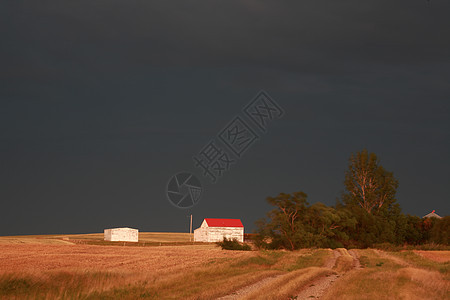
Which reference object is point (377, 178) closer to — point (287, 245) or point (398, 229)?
point (398, 229)

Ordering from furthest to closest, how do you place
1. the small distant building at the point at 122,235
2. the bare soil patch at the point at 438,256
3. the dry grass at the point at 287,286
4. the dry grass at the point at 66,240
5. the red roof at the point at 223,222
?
the small distant building at the point at 122,235, the red roof at the point at 223,222, the dry grass at the point at 66,240, the bare soil patch at the point at 438,256, the dry grass at the point at 287,286

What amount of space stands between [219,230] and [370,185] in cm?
4468

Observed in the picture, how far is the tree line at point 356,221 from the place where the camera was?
6619 centimetres

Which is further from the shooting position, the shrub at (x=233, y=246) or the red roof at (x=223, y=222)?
the red roof at (x=223, y=222)

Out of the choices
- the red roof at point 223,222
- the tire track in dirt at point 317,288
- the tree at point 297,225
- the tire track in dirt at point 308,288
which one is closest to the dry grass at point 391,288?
the tire track in dirt at point 317,288

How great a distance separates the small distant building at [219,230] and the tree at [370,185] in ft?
132

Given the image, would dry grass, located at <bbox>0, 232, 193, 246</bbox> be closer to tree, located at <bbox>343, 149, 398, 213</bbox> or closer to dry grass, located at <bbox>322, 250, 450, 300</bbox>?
tree, located at <bbox>343, 149, 398, 213</bbox>

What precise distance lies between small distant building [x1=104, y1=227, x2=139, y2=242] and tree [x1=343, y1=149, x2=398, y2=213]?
64726mm

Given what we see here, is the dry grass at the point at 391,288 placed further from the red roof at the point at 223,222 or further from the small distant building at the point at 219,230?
the red roof at the point at 223,222

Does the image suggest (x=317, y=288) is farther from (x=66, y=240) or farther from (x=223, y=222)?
(x=66, y=240)

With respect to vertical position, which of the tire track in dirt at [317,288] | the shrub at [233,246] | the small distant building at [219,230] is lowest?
the tire track in dirt at [317,288]

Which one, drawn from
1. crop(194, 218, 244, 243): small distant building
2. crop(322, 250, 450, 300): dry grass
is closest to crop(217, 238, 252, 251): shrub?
crop(322, 250, 450, 300): dry grass

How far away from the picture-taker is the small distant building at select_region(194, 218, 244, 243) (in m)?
119

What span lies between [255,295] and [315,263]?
64.1 ft
